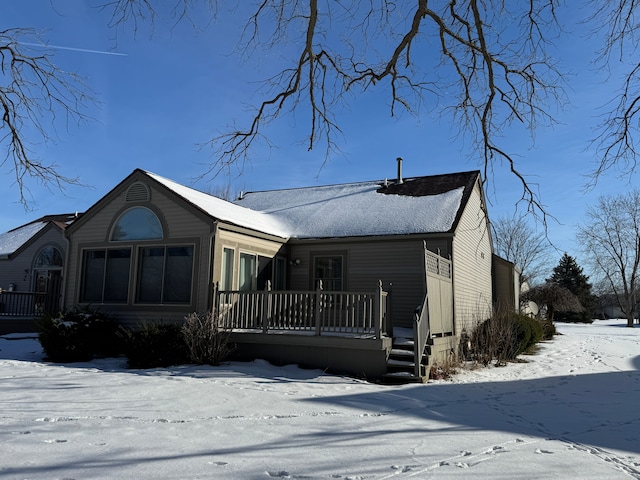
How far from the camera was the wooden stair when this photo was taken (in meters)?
9.59

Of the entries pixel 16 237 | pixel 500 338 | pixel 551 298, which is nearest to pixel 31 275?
pixel 16 237

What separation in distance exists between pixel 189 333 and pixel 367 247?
18.0 ft

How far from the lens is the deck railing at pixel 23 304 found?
17.8 meters

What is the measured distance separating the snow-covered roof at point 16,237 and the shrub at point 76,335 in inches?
429

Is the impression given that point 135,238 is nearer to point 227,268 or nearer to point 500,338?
point 227,268

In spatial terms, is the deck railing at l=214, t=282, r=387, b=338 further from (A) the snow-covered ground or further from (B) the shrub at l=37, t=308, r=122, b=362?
(B) the shrub at l=37, t=308, r=122, b=362

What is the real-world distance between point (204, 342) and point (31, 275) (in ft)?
43.4

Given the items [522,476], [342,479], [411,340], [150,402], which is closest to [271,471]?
[342,479]

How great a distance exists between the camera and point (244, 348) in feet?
37.2

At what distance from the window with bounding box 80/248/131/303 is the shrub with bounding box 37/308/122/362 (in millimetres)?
1095

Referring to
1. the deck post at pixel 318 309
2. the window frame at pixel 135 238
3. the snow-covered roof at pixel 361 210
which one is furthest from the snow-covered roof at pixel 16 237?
the deck post at pixel 318 309

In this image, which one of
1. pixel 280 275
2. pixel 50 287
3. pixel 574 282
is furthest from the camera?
pixel 574 282

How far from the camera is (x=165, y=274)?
12.5 meters

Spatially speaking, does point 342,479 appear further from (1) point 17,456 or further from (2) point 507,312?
(2) point 507,312
